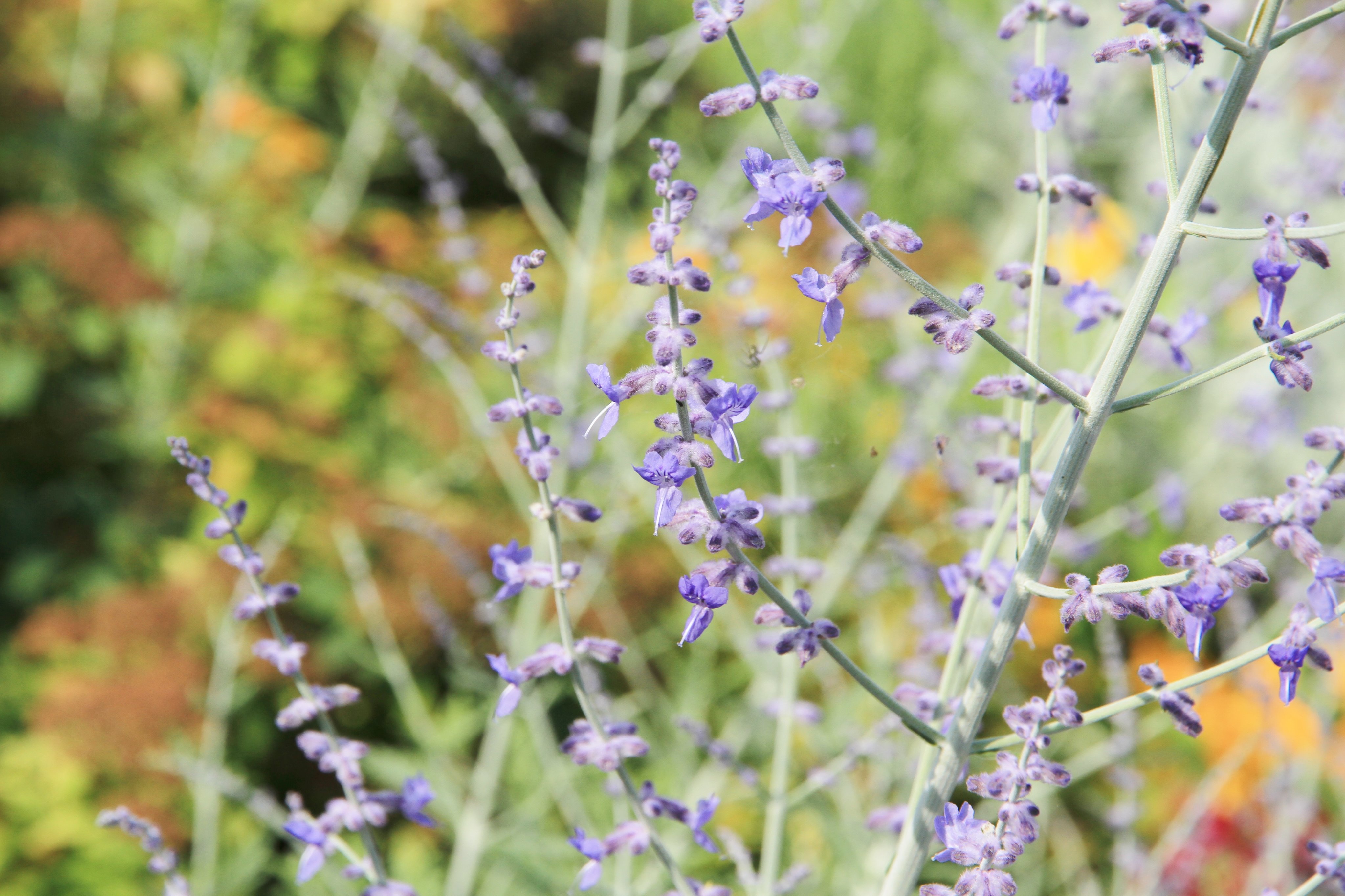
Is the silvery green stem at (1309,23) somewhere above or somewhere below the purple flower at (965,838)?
above

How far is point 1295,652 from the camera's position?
103cm

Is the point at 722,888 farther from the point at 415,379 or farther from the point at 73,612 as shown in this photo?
the point at 415,379

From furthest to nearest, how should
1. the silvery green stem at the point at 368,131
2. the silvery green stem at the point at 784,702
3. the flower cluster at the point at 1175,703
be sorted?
1. the silvery green stem at the point at 368,131
2. the silvery green stem at the point at 784,702
3. the flower cluster at the point at 1175,703

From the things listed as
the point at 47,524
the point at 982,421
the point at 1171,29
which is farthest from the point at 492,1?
the point at 1171,29

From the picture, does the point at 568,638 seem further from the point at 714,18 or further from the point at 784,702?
the point at 784,702

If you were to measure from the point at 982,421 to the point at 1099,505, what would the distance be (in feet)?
14.4

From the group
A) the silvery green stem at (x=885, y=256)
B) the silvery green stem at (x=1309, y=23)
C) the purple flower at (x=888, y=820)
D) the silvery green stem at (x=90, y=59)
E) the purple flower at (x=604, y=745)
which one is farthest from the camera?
the silvery green stem at (x=90, y=59)

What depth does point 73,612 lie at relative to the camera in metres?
3.85

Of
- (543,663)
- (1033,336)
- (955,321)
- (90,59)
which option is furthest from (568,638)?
(90,59)

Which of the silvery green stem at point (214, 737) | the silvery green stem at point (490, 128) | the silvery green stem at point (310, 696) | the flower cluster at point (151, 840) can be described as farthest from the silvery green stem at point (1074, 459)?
the silvery green stem at point (490, 128)

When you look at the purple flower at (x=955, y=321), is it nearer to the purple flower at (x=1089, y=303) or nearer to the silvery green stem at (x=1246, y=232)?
the silvery green stem at (x=1246, y=232)

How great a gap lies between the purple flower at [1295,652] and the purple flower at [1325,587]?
46 mm

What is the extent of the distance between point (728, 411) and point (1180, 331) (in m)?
0.77

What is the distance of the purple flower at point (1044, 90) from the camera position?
3.90ft
